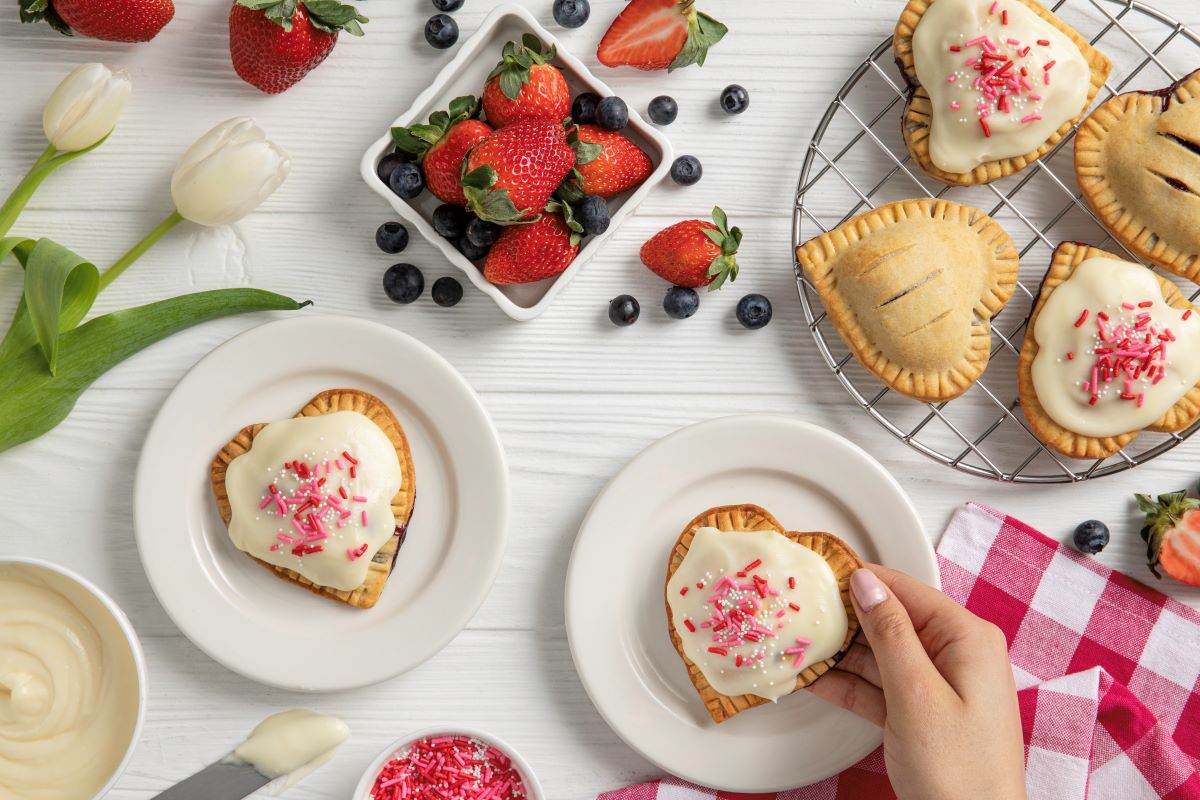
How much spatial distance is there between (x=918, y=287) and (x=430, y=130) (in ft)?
3.66

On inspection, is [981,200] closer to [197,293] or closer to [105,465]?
[197,293]

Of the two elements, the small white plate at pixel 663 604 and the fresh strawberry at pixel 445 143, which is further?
the small white plate at pixel 663 604

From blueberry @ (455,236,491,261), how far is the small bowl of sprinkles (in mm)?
1055

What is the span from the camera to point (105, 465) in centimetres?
216

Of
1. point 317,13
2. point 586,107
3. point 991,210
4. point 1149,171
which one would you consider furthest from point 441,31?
point 1149,171

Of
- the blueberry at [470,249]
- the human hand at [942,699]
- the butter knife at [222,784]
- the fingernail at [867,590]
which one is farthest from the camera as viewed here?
the butter knife at [222,784]

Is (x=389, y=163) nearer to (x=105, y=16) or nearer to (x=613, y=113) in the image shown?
(x=613, y=113)

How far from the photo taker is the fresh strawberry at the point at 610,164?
77.9 inches

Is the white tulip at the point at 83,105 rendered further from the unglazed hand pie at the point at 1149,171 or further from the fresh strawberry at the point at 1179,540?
the fresh strawberry at the point at 1179,540

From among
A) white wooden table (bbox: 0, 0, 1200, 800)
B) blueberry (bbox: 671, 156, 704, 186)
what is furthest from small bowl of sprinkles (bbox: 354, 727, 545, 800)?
blueberry (bbox: 671, 156, 704, 186)

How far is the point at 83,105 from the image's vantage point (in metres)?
2.04

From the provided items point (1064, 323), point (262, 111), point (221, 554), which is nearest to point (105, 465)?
point (221, 554)

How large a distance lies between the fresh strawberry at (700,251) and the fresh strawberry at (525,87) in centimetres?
36

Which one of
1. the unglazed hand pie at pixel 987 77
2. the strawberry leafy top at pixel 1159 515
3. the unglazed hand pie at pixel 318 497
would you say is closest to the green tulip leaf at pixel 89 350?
the unglazed hand pie at pixel 318 497
